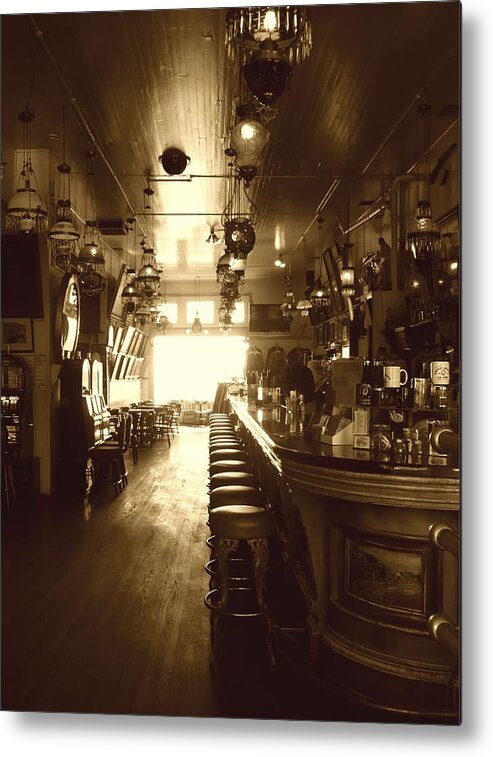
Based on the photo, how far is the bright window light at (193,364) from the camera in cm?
1686

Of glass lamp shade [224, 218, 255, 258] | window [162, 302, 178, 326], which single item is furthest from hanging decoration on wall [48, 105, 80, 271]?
window [162, 302, 178, 326]

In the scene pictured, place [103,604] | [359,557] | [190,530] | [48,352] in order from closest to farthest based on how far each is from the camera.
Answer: [359,557], [103,604], [190,530], [48,352]

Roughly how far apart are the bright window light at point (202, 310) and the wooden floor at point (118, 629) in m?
10.6

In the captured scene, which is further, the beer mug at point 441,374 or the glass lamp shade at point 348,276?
the glass lamp shade at point 348,276

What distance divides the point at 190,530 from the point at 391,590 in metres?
3.26

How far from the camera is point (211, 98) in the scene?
15.4 feet

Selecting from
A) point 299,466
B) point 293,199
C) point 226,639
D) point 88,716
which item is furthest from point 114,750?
point 293,199

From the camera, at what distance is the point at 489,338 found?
8.48 feet

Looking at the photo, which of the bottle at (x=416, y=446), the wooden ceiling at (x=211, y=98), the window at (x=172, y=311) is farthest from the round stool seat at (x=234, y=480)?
the window at (x=172, y=311)

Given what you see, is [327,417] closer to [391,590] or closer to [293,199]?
[391,590]

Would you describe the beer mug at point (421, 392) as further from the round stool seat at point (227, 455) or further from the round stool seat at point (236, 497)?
the round stool seat at point (227, 455)

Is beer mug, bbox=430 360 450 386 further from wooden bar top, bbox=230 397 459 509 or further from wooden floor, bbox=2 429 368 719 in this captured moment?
wooden floor, bbox=2 429 368 719

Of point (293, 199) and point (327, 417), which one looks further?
point (293, 199)

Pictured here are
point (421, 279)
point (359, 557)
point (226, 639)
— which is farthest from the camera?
point (421, 279)
